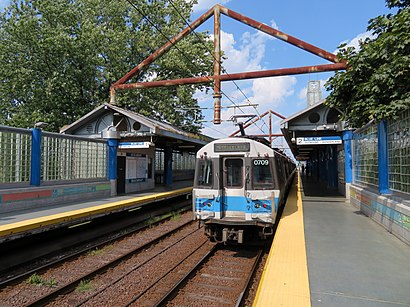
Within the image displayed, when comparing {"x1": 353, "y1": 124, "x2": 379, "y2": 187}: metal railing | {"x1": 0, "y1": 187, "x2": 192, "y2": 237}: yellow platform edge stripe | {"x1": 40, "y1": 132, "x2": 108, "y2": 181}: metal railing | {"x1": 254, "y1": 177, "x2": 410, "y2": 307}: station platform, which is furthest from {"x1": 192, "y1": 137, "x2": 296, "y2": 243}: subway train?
{"x1": 40, "y1": 132, "x2": 108, "y2": 181}: metal railing

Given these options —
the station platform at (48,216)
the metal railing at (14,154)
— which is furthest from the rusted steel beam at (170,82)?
the metal railing at (14,154)

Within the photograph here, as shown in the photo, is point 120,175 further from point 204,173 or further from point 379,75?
point 379,75

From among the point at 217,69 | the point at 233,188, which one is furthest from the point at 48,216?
the point at 217,69

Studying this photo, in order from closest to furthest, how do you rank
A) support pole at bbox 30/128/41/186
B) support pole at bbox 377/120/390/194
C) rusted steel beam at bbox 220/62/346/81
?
support pole at bbox 377/120/390/194, support pole at bbox 30/128/41/186, rusted steel beam at bbox 220/62/346/81

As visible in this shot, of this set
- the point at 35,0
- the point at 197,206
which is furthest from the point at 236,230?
the point at 35,0

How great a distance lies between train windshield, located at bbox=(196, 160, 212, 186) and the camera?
738cm

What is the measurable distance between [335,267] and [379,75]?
338 cm

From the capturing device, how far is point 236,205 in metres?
7.18

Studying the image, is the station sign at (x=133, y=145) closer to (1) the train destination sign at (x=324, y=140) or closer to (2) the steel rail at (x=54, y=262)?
(2) the steel rail at (x=54, y=262)

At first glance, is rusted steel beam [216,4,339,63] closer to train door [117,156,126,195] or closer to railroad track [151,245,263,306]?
train door [117,156,126,195]

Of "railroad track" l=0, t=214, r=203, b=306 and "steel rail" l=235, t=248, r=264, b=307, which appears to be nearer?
"steel rail" l=235, t=248, r=264, b=307

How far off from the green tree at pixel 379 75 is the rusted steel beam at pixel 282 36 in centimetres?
602

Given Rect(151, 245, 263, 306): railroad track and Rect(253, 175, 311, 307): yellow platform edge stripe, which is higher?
Rect(253, 175, 311, 307): yellow platform edge stripe

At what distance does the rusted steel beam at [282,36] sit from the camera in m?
12.5
